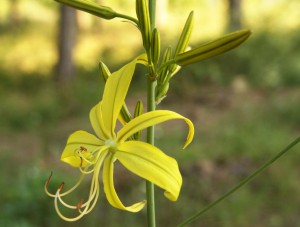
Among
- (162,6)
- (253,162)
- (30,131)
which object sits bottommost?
(30,131)

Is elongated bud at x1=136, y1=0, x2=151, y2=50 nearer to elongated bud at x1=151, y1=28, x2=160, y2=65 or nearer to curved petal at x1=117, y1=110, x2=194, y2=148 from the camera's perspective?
elongated bud at x1=151, y1=28, x2=160, y2=65

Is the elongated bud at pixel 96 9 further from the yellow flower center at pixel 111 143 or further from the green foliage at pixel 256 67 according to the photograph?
the green foliage at pixel 256 67

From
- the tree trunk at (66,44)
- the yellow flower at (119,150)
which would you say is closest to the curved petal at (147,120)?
the yellow flower at (119,150)

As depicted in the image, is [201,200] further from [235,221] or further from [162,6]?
[162,6]

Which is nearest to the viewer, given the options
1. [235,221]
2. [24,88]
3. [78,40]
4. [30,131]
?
[235,221]

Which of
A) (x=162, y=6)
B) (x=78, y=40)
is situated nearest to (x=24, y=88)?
(x=78, y=40)

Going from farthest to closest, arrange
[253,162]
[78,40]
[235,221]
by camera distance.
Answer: [78,40]
[253,162]
[235,221]

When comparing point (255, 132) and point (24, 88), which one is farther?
point (24, 88)
